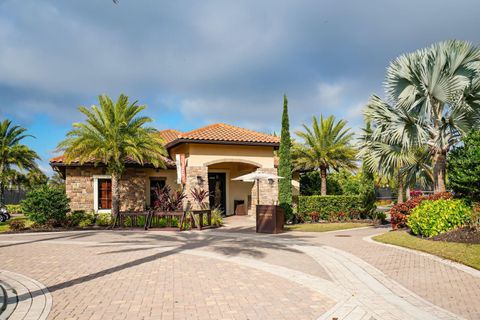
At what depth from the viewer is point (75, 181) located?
20922 millimetres

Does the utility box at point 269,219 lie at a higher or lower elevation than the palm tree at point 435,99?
lower

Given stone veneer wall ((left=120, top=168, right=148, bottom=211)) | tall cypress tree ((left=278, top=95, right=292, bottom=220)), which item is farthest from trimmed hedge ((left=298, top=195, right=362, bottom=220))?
stone veneer wall ((left=120, top=168, right=148, bottom=211))

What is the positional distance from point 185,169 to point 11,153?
18.2m

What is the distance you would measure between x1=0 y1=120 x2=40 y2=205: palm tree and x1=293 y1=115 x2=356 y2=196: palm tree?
21329 millimetres

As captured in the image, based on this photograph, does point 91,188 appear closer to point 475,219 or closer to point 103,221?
point 103,221

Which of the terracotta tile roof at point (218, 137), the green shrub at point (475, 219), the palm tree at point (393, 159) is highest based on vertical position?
the terracotta tile roof at point (218, 137)

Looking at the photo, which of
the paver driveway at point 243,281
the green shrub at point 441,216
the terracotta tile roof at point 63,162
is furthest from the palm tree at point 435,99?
the terracotta tile roof at point 63,162

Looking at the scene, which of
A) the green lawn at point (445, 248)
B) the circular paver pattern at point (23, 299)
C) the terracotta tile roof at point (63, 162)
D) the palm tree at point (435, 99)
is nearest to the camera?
the circular paver pattern at point (23, 299)

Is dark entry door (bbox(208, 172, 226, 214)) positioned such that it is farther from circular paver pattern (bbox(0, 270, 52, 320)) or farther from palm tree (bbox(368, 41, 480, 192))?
circular paver pattern (bbox(0, 270, 52, 320))

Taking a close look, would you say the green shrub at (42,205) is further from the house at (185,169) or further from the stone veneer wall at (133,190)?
the stone veneer wall at (133,190)

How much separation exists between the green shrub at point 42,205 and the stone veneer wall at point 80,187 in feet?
10.8

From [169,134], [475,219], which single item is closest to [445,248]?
[475,219]

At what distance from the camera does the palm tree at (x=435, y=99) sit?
1331cm

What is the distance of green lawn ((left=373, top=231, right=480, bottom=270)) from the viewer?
8.48 meters
